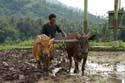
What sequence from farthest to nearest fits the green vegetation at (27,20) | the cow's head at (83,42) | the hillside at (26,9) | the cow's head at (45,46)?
the hillside at (26,9) < the green vegetation at (27,20) < the cow's head at (83,42) < the cow's head at (45,46)

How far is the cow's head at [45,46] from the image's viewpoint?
11.5 m

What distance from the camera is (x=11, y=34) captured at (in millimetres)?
66625

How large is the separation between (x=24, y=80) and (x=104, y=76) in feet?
10.9

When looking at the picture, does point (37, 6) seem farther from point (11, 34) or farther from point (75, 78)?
point (75, 78)

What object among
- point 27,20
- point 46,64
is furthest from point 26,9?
point 46,64

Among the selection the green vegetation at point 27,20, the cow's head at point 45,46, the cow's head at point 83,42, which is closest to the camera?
the cow's head at point 45,46

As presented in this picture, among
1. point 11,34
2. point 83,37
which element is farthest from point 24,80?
point 11,34

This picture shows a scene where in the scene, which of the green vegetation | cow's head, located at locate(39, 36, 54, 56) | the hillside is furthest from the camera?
the hillside

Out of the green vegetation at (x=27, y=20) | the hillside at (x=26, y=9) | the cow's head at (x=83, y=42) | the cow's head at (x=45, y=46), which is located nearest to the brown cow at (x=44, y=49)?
Result: the cow's head at (x=45, y=46)

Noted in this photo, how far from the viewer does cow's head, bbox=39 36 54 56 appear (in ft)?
37.7

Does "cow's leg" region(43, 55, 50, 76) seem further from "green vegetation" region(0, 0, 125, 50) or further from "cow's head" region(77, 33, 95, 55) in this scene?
"green vegetation" region(0, 0, 125, 50)

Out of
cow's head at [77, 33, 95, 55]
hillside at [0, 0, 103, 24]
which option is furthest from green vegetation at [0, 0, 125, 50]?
cow's head at [77, 33, 95, 55]

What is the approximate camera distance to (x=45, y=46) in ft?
38.0

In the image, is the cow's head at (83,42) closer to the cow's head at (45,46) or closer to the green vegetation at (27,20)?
the cow's head at (45,46)
